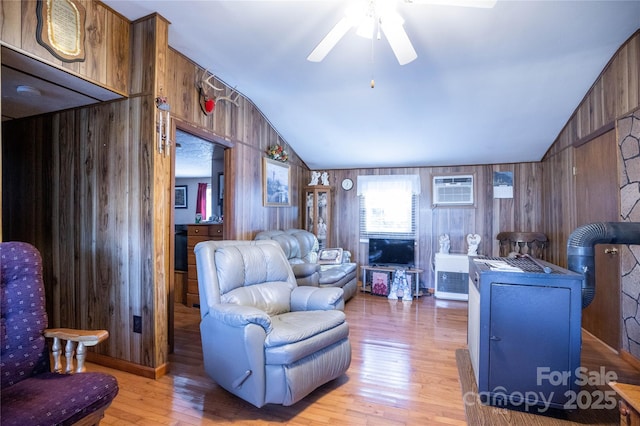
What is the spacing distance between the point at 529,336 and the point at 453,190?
130 inches

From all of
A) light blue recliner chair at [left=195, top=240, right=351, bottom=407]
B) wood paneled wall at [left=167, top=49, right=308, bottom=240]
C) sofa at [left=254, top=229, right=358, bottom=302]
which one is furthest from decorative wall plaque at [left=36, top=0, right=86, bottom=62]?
sofa at [left=254, top=229, right=358, bottom=302]

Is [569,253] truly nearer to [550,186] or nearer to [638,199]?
[638,199]

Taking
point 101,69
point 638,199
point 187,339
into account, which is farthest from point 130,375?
point 638,199

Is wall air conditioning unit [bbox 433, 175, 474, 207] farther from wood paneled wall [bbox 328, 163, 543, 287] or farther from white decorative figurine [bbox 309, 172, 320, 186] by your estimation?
white decorative figurine [bbox 309, 172, 320, 186]

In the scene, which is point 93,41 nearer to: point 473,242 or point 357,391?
point 357,391

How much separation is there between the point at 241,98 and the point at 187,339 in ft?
9.01

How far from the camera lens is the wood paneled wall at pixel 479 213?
4508mm

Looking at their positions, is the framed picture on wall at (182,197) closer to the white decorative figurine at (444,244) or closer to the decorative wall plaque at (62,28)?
the decorative wall plaque at (62,28)

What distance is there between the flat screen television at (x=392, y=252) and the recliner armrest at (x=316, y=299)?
2.62m

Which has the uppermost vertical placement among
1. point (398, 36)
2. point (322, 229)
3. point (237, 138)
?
point (398, 36)

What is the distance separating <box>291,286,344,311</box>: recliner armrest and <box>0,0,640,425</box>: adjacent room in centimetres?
2

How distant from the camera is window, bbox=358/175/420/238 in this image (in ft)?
16.4

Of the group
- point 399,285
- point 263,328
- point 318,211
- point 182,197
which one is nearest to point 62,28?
point 263,328

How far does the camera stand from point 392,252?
16.0ft
